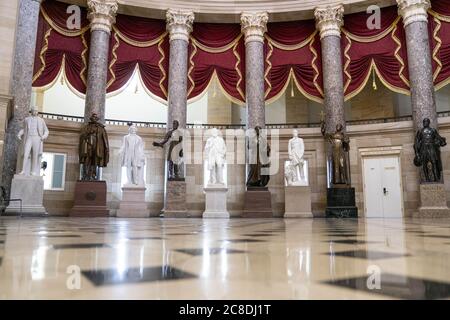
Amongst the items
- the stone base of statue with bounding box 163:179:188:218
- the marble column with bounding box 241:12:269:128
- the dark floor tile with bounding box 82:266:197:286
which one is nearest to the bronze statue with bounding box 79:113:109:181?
the stone base of statue with bounding box 163:179:188:218

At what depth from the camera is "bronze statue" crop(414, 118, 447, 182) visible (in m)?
10.7

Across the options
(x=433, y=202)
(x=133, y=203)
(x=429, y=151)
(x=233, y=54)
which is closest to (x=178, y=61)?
(x=233, y=54)

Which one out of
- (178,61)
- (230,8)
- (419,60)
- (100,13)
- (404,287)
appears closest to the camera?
(404,287)

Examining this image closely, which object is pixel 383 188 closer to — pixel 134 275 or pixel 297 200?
pixel 297 200

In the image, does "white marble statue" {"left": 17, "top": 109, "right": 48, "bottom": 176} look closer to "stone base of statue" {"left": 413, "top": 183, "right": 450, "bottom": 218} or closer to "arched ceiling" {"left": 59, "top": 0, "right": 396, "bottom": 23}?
"arched ceiling" {"left": 59, "top": 0, "right": 396, "bottom": 23}

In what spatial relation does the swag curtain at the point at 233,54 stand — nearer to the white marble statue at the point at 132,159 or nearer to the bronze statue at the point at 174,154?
the bronze statue at the point at 174,154

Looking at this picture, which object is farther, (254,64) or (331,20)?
(254,64)

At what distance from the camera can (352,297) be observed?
726mm

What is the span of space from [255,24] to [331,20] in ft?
8.71

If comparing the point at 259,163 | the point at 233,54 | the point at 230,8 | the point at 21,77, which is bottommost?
the point at 259,163

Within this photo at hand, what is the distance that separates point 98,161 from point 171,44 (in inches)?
210

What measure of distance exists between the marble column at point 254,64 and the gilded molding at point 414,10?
15.0 ft

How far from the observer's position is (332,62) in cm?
1300
